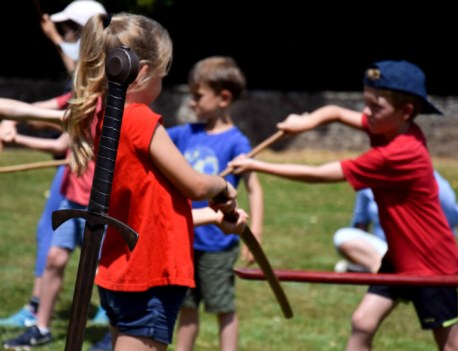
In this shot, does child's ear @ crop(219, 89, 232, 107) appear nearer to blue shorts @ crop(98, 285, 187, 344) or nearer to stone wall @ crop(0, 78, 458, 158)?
blue shorts @ crop(98, 285, 187, 344)

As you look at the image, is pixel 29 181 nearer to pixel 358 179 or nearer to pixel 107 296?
pixel 358 179

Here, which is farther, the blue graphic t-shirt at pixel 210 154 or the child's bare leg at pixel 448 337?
the blue graphic t-shirt at pixel 210 154

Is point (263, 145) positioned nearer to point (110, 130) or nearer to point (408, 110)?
point (408, 110)

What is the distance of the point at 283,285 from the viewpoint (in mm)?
7848

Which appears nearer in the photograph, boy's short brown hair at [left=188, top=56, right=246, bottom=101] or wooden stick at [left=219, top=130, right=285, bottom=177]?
wooden stick at [left=219, top=130, right=285, bottom=177]

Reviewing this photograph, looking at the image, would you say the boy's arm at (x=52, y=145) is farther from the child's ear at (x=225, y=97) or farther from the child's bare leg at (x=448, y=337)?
the child's bare leg at (x=448, y=337)

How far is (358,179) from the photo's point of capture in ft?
16.1

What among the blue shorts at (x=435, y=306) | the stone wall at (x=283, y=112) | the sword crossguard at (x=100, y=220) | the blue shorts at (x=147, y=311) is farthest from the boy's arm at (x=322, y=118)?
the stone wall at (x=283, y=112)

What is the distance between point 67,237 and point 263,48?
58.0 ft

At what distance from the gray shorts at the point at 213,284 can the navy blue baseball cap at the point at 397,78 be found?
119cm

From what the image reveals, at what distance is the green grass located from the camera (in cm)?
630

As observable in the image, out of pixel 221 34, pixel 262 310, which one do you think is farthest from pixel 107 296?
pixel 221 34

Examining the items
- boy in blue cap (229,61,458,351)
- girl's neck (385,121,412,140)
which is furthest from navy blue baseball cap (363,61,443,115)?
girl's neck (385,121,412,140)

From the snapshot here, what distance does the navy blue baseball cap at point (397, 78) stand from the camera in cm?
496
